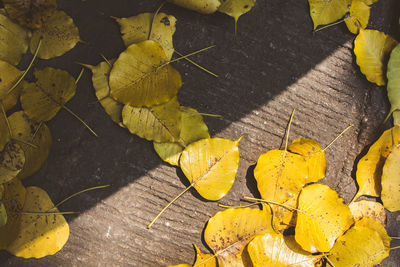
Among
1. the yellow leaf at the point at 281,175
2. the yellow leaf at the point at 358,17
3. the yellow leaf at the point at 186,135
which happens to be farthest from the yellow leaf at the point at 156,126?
the yellow leaf at the point at 358,17

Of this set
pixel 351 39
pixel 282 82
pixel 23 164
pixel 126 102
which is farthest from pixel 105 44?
pixel 351 39

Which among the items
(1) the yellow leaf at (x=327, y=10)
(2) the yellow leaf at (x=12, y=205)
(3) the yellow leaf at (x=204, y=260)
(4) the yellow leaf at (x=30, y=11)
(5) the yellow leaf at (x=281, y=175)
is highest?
(1) the yellow leaf at (x=327, y=10)

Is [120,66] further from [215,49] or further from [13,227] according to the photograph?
[13,227]

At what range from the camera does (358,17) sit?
117 cm

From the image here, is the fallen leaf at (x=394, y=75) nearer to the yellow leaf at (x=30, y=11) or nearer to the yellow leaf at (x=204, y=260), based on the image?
the yellow leaf at (x=204, y=260)

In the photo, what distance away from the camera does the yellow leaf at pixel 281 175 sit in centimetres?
112

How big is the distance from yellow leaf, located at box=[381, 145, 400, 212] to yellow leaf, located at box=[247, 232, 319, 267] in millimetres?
348

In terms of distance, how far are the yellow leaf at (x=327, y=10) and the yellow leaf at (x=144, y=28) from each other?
0.54m

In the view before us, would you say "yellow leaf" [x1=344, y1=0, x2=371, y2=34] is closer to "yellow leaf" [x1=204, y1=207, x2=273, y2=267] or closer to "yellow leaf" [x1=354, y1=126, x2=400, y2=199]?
"yellow leaf" [x1=354, y1=126, x2=400, y2=199]

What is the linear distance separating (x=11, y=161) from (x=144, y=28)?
64 centimetres

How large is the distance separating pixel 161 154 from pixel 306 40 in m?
0.70

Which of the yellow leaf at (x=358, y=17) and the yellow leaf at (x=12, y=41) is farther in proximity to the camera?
the yellow leaf at (x=358, y=17)

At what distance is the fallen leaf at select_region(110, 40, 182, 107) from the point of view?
3.44 feet

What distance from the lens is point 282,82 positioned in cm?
118
